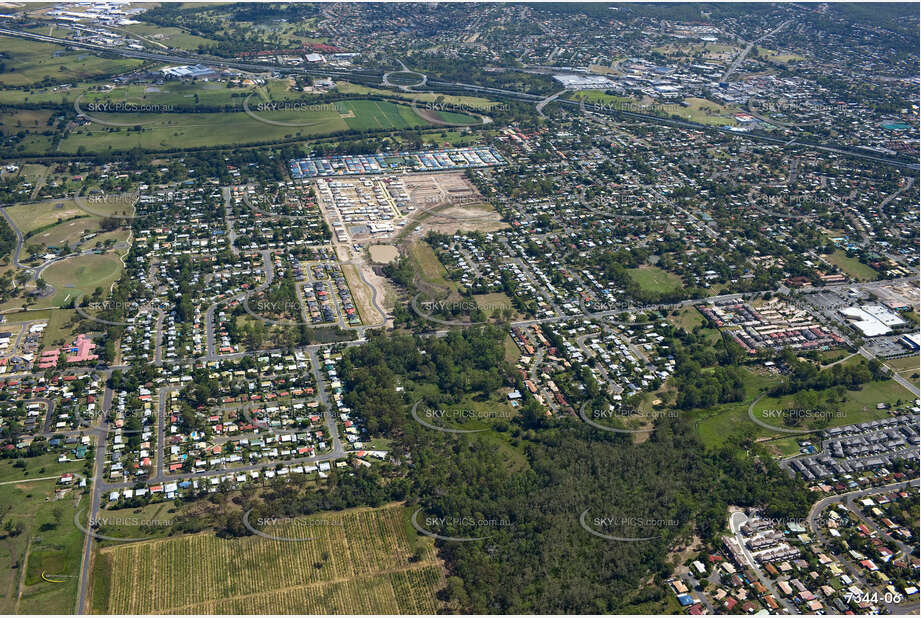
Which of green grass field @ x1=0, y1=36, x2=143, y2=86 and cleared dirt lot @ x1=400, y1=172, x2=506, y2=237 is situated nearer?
cleared dirt lot @ x1=400, y1=172, x2=506, y2=237

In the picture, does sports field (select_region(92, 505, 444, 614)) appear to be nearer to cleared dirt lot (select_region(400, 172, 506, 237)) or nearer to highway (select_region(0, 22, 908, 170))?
cleared dirt lot (select_region(400, 172, 506, 237))

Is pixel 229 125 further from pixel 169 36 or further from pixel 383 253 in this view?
pixel 169 36

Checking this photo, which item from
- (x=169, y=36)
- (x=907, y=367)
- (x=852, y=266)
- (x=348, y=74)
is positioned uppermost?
(x=169, y=36)

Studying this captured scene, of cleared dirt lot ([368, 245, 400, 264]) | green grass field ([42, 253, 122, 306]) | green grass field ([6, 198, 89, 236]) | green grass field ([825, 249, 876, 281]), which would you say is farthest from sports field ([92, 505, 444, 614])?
green grass field ([825, 249, 876, 281])

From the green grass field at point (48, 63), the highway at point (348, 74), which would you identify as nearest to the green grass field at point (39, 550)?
the green grass field at point (48, 63)

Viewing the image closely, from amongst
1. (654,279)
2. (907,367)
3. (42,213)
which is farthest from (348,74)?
(907,367)

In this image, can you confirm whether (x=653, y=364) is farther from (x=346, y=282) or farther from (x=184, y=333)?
(x=184, y=333)
